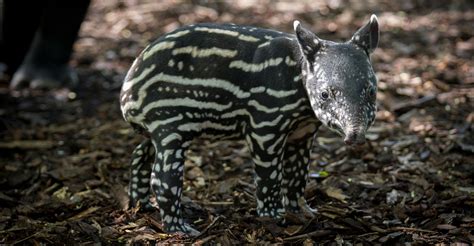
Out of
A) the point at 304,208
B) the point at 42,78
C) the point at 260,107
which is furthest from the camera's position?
the point at 42,78

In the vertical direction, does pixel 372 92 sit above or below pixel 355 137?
above

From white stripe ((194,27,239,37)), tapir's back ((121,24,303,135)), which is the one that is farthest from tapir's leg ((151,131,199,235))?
white stripe ((194,27,239,37))

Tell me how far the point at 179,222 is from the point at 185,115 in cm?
67

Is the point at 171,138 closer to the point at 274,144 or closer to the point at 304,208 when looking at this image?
the point at 274,144

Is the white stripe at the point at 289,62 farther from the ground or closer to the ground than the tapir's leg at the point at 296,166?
farther from the ground

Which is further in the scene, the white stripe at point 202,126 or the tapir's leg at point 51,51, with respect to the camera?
the tapir's leg at point 51,51

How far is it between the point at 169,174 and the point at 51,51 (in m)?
3.99

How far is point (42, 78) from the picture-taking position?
763 centimetres

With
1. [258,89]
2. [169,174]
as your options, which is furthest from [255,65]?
[169,174]

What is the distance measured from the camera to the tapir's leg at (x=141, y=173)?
4609mm

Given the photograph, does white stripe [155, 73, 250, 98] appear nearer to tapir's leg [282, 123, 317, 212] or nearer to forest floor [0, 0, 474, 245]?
tapir's leg [282, 123, 317, 212]

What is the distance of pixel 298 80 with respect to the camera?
403 cm

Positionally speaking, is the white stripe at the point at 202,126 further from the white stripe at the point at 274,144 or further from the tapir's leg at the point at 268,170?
the white stripe at the point at 274,144

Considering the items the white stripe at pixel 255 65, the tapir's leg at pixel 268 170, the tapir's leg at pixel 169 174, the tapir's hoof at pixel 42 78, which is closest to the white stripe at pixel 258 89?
the white stripe at pixel 255 65
